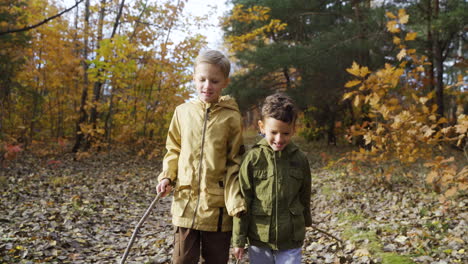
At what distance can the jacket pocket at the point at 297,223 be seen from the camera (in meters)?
2.07

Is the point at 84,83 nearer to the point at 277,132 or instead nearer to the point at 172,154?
the point at 172,154

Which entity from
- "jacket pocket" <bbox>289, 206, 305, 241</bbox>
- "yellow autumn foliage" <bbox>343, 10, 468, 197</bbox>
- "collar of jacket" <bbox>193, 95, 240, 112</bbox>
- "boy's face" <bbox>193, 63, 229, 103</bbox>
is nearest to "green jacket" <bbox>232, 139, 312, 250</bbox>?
"jacket pocket" <bbox>289, 206, 305, 241</bbox>

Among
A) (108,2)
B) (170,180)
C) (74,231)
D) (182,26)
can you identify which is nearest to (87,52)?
(108,2)

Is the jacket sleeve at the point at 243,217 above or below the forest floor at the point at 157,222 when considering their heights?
above

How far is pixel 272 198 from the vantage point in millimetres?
2076

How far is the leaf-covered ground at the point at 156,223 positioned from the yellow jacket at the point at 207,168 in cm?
157

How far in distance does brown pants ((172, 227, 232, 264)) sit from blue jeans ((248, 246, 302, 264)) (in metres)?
0.18

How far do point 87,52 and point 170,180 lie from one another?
9781mm

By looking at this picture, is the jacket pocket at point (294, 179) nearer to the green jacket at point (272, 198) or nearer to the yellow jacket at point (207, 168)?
the green jacket at point (272, 198)

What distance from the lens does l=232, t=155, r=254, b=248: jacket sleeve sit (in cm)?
204

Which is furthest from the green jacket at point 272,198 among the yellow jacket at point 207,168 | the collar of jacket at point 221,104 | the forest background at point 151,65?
the forest background at point 151,65

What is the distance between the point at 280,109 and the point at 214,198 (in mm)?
660

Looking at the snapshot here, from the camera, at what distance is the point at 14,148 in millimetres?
6820

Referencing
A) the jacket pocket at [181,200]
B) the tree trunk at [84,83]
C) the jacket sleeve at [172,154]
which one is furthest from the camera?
the tree trunk at [84,83]
